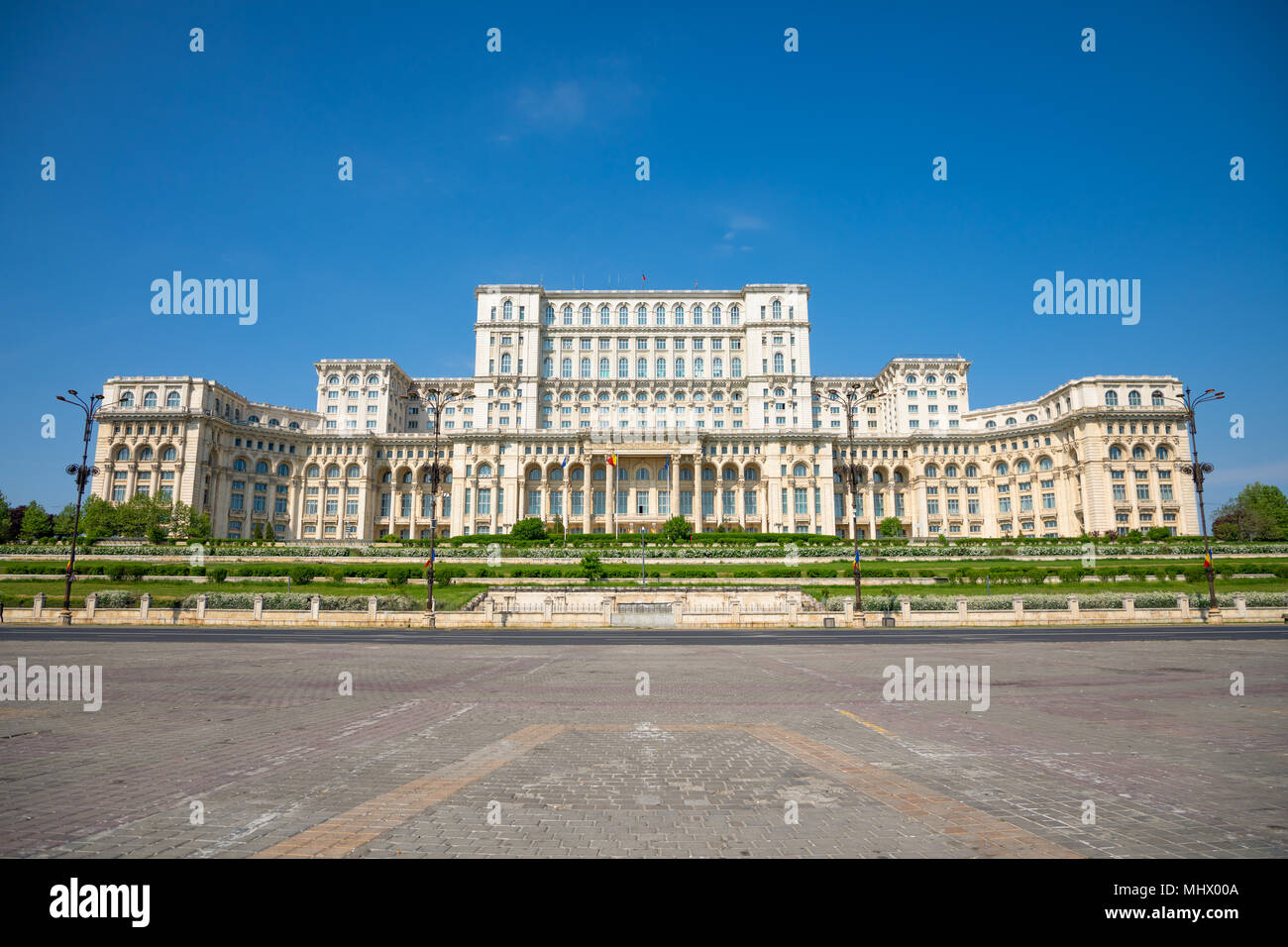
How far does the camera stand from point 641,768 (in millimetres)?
6906

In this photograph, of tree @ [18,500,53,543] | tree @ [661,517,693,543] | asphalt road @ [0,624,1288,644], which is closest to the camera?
asphalt road @ [0,624,1288,644]

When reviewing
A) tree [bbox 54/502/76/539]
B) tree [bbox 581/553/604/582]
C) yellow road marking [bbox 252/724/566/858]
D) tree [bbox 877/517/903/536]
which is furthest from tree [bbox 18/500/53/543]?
tree [bbox 877/517/903/536]

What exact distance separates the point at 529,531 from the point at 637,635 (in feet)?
142

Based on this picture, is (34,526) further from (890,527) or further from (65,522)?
(890,527)

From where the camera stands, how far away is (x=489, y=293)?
99.1m

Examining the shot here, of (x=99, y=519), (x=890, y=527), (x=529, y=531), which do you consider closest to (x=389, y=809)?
(x=529, y=531)

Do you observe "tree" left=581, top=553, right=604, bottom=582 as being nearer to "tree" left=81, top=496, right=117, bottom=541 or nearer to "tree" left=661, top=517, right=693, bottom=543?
"tree" left=661, top=517, right=693, bottom=543

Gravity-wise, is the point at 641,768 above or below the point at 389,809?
below

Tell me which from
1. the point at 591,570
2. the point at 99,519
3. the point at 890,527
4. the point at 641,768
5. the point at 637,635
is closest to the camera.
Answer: the point at 641,768

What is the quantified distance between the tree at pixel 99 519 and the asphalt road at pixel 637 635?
1938 inches

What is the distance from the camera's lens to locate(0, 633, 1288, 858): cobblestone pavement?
4.83 metres

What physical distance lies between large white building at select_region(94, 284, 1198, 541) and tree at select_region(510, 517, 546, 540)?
18.8 m

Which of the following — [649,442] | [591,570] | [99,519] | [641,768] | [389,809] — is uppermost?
[649,442]

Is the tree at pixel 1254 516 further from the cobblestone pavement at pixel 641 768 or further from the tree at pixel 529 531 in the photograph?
the cobblestone pavement at pixel 641 768
